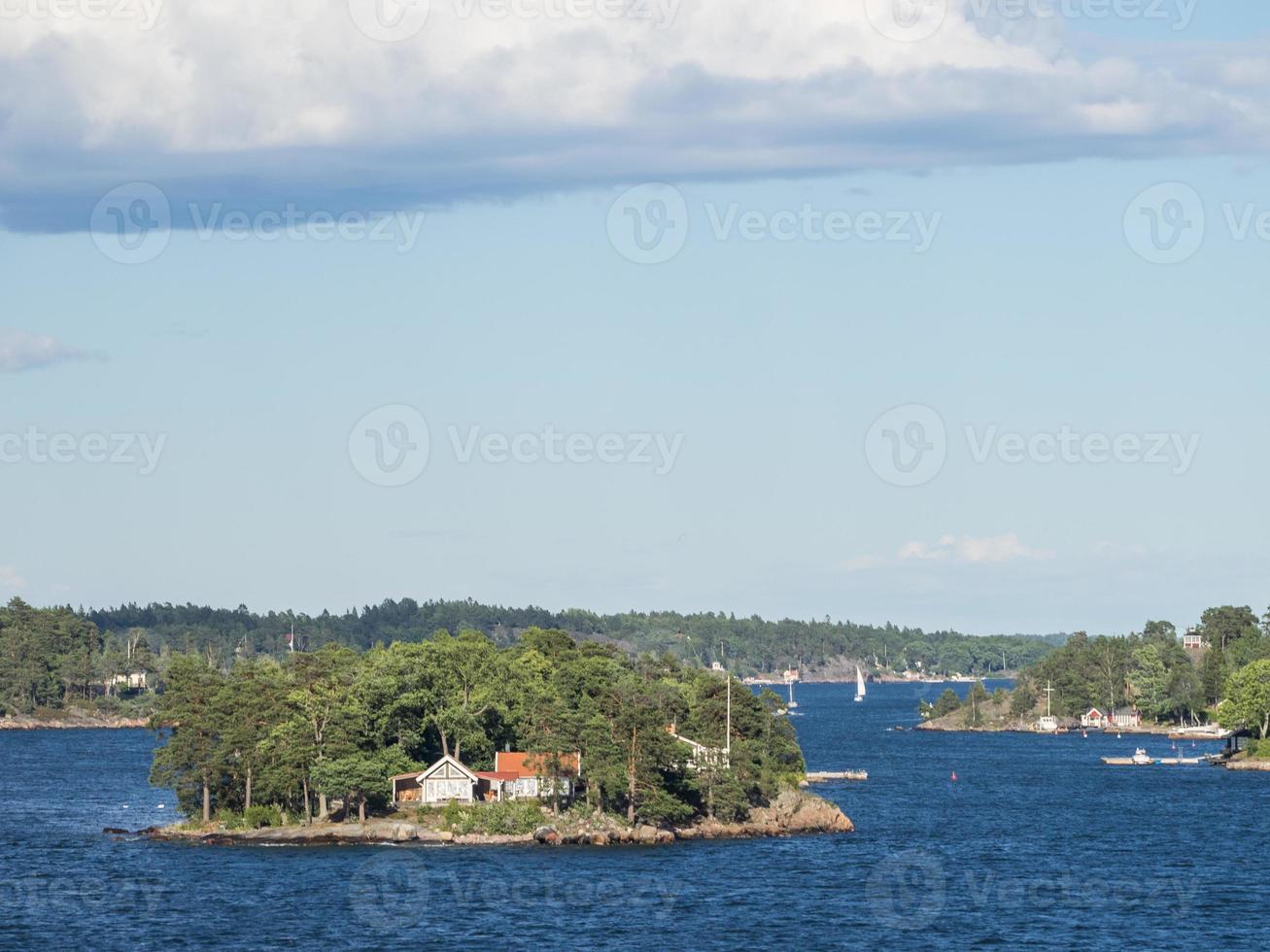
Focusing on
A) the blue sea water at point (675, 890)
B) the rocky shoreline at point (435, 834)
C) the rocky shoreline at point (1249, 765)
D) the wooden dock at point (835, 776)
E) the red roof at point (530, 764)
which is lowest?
the blue sea water at point (675, 890)

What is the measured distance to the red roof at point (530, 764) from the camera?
4641 inches

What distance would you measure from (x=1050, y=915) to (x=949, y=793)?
6493 cm

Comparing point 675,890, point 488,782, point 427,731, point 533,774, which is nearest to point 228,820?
point 427,731

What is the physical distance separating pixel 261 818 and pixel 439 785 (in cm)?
1142

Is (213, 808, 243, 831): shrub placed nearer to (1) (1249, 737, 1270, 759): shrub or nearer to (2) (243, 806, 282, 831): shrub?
(2) (243, 806, 282, 831): shrub

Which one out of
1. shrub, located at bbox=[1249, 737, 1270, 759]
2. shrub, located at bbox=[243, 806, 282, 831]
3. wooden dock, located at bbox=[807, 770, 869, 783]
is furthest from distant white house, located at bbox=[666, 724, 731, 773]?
shrub, located at bbox=[1249, 737, 1270, 759]

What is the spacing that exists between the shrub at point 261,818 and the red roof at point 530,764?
14413mm

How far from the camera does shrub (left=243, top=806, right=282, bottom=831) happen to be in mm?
119938

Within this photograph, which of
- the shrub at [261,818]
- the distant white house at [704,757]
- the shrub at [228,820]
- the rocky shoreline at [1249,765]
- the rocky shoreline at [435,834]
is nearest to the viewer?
the rocky shoreline at [435,834]

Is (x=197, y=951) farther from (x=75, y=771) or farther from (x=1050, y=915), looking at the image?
(x=75, y=771)

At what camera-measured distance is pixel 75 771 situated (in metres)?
193

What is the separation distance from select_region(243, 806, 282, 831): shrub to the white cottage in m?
7.53

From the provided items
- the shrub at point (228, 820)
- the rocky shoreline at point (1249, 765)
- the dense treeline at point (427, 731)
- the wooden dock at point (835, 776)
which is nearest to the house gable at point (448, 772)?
the dense treeline at point (427, 731)

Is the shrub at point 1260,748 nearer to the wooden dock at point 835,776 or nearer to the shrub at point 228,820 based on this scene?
the wooden dock at point 835,776
